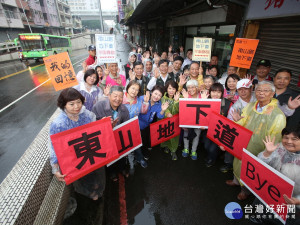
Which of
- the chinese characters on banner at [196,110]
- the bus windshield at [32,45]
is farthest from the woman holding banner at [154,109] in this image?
the bus windshield at [32,45]

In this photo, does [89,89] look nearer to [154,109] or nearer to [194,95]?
[154,109]

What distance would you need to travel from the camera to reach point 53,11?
47.4 m

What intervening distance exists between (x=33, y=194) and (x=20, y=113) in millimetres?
6480

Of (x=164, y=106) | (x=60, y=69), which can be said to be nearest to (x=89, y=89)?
(x=60, y=69)

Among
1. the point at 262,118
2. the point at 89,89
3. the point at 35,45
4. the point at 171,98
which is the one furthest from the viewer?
the point at 35,45

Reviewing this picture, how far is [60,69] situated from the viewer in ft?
12.6

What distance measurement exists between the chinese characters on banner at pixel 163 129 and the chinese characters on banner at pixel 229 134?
28.9 inches

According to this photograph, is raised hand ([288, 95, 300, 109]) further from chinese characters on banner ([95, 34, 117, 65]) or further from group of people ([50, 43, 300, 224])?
chinese characters on banner ([95, 34, 117, 65])

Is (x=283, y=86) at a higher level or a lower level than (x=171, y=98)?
higher

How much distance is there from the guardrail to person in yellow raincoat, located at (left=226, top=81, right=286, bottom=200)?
10.1ft

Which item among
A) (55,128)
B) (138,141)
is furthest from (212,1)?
(55,128)

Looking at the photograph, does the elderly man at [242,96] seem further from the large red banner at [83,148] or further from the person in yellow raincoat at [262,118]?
the large red banner at [83,148]

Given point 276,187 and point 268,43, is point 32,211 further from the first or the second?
point 268,43

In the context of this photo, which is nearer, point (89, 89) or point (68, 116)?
point (68, 116)
